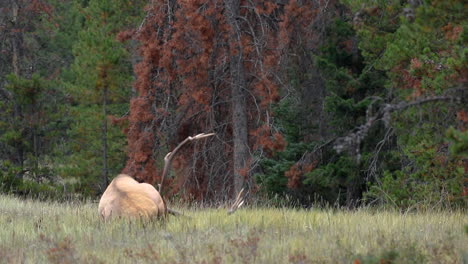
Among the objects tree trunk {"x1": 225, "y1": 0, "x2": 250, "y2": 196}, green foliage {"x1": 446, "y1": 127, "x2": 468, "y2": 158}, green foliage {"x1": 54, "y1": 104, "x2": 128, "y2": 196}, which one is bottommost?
green foliage {"x1": 54, "y1": 104, "x2": 128, "y2": 196}

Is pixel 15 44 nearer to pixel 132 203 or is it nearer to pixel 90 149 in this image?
pixel 90 149

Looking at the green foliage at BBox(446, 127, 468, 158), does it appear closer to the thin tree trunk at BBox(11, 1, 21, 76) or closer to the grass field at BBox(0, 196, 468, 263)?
the grass field at BBox(0, 196, 468, 263)

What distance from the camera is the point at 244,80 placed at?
1545cm

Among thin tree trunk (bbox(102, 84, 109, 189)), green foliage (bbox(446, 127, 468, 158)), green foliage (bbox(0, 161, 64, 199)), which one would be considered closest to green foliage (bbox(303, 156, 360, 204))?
green foliage (bbox(0, 161, 64, 199))

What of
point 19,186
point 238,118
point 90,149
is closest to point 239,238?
point 238,118

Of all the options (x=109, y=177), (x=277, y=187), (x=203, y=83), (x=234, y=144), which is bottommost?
(x=109, y=177)

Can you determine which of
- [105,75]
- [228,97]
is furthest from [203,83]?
[105,75]

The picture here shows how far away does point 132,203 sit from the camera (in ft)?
26.9

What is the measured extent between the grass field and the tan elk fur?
175 millimetres

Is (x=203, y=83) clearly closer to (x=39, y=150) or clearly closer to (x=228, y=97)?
(x=228, y=97)

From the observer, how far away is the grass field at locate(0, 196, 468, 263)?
6062 millimetres

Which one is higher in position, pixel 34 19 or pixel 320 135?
pixel 34 19

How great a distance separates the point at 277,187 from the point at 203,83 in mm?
2879

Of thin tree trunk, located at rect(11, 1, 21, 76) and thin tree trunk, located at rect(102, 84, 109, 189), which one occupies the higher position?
thin tree trunk, located at rect(11, 1, 21, 76)
